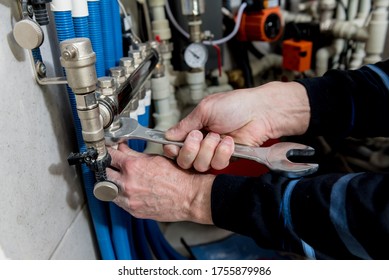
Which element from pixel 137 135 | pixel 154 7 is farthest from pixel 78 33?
pixel 154 7

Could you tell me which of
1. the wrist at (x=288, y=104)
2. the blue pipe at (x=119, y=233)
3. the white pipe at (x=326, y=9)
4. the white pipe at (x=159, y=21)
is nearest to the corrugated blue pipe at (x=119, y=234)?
the blue pipe at (x=119, y=233)

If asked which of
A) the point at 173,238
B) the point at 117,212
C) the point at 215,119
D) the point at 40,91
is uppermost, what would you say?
the point at 40,91

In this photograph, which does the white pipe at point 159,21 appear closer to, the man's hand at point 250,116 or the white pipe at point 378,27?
the man's hand at point 250,116

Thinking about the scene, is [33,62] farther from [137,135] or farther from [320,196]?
[320,196]

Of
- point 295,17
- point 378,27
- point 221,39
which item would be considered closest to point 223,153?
point 221,39

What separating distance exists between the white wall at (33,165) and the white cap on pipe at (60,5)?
0.15ft

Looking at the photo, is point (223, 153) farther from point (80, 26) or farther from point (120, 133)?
point (80, 26)

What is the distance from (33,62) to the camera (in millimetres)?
464

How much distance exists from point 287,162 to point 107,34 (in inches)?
14.1

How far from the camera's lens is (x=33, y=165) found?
0.48m

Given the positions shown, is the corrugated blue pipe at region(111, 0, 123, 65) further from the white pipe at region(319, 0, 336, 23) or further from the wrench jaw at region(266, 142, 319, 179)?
the white pipe at region(319, 0, 336, 23)

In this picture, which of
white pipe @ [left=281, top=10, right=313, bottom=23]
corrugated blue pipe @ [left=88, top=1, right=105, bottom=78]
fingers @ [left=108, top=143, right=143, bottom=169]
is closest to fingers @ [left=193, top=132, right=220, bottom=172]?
fingers @ [left=108, top=143, right=143, bottom=169]

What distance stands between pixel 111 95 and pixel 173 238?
0.66 metres

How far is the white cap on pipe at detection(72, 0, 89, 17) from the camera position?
48 centimetres
